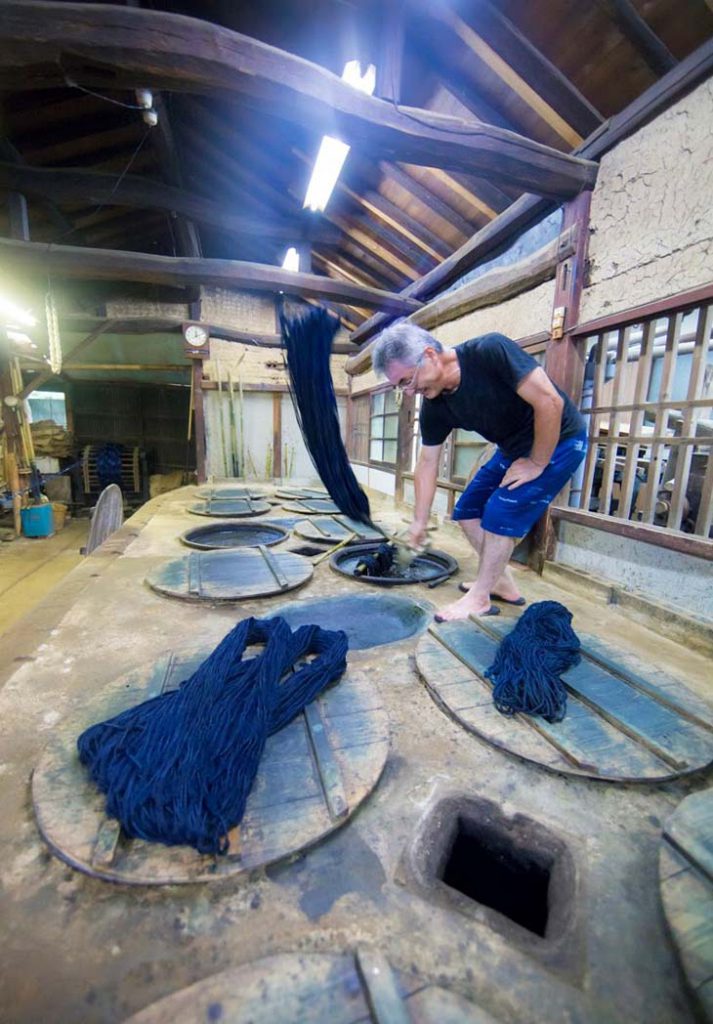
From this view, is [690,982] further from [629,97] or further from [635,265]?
[629,97]

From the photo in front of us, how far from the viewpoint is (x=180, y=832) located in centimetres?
93

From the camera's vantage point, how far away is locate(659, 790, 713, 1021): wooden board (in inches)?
28.9

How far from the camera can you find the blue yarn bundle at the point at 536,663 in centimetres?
145

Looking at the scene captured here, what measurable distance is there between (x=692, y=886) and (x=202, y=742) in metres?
1.17

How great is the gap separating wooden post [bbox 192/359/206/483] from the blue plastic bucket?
9.42 ft

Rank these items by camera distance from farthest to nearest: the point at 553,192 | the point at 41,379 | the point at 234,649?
the point at 41,379
the point at 553,192
the point at 234,649

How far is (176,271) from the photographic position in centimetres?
490

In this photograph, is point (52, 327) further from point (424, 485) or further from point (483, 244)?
point (424, 485)

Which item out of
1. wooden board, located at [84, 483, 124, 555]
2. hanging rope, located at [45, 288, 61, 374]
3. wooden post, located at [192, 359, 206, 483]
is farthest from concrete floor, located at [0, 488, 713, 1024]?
wooden post, located at [192, 359, 206, 483]

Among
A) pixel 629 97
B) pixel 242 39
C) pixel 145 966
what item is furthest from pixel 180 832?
pixel 629 97

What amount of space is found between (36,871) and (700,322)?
10.6ft

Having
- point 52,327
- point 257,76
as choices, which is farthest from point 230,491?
point 257,76

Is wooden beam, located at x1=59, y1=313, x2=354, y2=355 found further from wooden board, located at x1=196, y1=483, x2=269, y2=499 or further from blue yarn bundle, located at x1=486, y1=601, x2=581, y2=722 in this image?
blue yarn bundle, located at x1=486, y1=601, x2=581, y2=722

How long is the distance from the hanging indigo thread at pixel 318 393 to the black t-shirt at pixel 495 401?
1.12m
